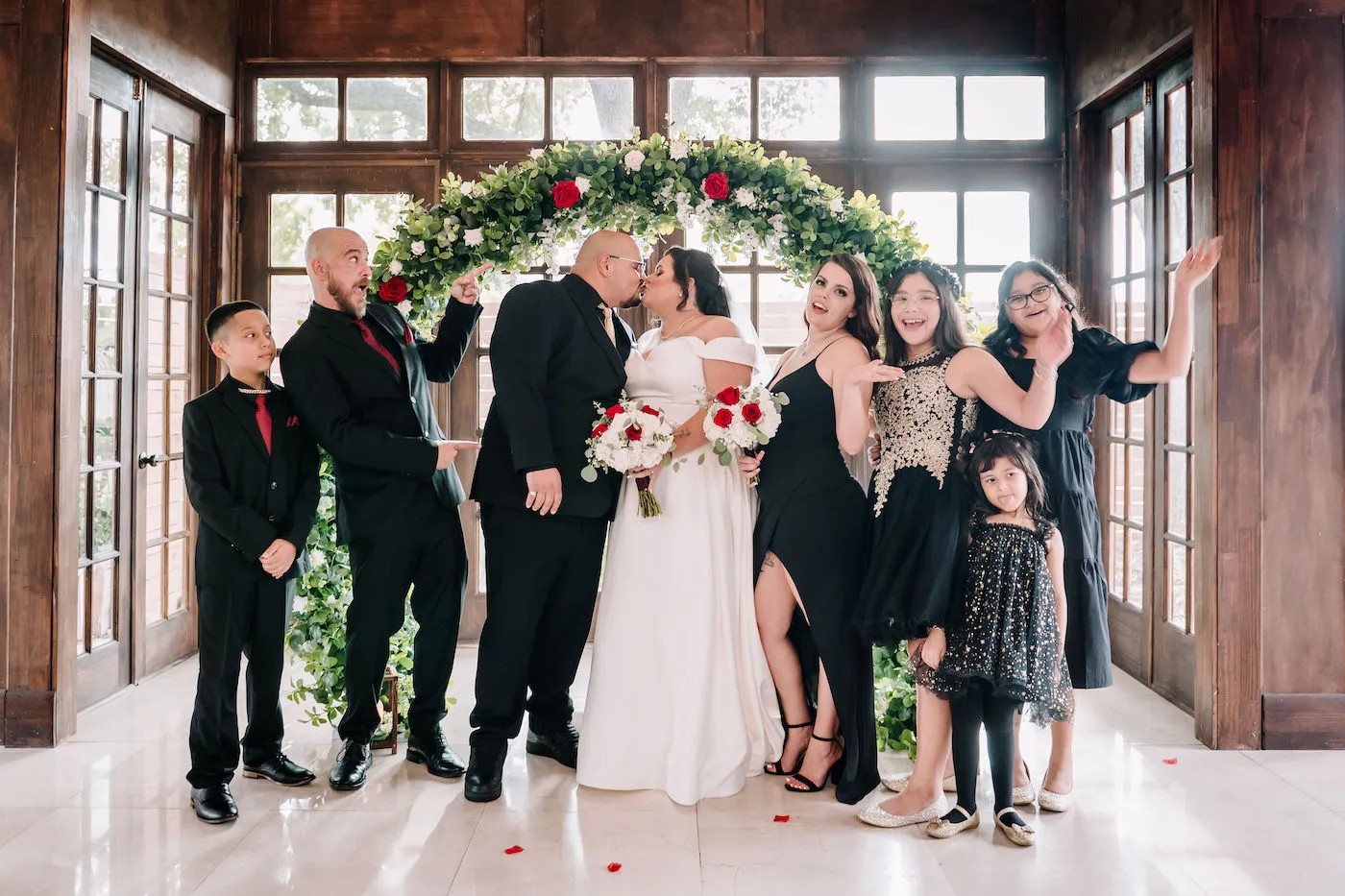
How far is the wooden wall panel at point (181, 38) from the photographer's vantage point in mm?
4129

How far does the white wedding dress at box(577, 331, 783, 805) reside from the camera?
3217 millimetres

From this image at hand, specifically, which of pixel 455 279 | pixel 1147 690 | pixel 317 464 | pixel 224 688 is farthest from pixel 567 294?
pixel 1147 690

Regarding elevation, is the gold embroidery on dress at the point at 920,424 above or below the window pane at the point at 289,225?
below

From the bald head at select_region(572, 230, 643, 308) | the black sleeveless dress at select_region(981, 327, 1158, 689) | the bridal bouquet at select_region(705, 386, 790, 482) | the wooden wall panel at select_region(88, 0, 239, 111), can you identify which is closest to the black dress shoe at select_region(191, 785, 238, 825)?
the bridal bouquet at select_region(705, 386, 790, 482)

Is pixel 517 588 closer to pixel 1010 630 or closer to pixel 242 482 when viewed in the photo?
pixel 242 482

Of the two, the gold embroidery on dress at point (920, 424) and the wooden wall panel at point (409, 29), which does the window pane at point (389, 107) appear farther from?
the gold embroidery on dress at point (920, 424)

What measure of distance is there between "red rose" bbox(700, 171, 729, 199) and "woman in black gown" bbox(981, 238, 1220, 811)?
1041 mm

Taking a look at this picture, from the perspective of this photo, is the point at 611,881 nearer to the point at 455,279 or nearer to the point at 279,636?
the point at 279,636

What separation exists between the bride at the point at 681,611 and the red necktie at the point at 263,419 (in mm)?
1116

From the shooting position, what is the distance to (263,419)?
314cm

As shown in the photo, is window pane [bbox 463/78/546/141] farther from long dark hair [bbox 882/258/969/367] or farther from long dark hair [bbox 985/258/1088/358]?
long dark hair [bbox 985/258/1088/358]

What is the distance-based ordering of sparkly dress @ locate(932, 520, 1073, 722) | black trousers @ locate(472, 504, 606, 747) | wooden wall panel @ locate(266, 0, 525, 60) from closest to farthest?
sparkly dress @ locate(932, 520, 1073, 722)
black trousers @ locate(472, 504, 606, 747)
wooden wall panel @ locate(266, 0, 525, 60)

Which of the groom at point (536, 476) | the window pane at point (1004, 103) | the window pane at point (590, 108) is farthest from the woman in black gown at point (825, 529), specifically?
the window pane at point (1004, 103)

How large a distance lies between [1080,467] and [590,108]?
3222 millimetres
